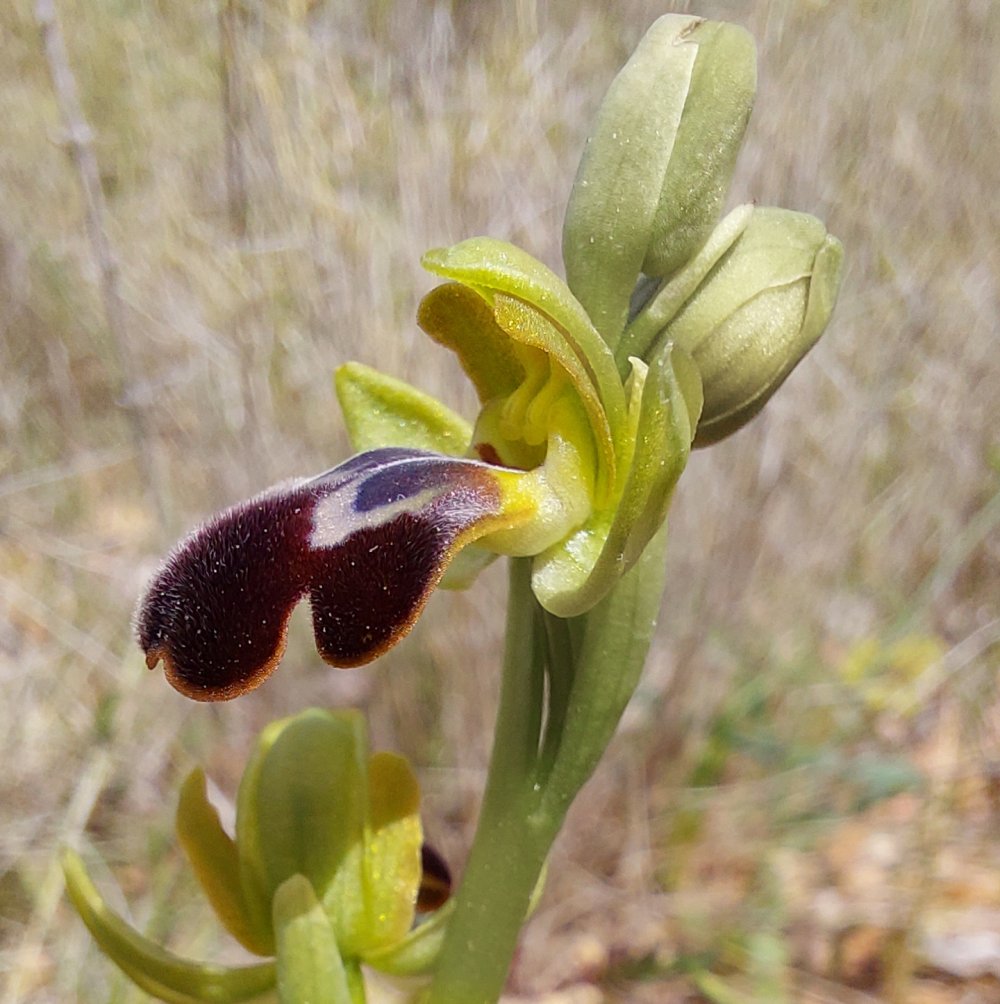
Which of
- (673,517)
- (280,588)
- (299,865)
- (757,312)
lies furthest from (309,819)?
(673,517)

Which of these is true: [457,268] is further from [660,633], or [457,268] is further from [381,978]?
[660,633]

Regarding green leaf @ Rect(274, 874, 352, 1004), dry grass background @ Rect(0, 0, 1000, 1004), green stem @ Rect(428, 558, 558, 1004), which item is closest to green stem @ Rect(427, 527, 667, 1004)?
green stem @ Rect(428, 558, 558, 1004)

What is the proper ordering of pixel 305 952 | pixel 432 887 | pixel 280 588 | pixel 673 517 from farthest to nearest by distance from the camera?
pixel 673 517 < pixel 432 887 < pixel 305 952 < pixel 280 588

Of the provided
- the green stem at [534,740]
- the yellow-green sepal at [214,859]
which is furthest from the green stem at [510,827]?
the yellow-green sepal at [214,859]

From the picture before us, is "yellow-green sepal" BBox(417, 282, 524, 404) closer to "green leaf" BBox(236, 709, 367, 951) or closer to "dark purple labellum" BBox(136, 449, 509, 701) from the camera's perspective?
"dark purple labellum" BBox(136, 449, 509, 701)

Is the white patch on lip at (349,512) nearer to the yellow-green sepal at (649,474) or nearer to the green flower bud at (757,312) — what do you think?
the yellow-green sepal at (649,474)

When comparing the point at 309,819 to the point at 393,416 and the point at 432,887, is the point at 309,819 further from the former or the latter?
the point at 393,416
